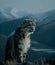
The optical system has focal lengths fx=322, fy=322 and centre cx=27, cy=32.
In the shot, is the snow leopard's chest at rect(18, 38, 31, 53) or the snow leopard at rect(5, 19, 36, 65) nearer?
the snow leopard at rect(5, 19, 36, 65)

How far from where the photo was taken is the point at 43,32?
1090 centimetres

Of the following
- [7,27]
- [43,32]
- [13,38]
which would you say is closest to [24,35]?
[13,38]

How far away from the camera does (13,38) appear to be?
616 centimetres

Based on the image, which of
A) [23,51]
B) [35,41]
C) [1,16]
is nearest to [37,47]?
[35,41]

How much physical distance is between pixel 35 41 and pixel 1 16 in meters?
1.53

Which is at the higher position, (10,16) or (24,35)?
(10,16)

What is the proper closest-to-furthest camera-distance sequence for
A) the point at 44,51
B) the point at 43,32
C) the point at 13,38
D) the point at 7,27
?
1. the point at 13,38
2. the point at 44,51
3. the point at 7,27
4. the point at 43,32

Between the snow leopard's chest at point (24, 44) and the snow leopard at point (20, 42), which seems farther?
the snow leopard's chest at point (24, 44)

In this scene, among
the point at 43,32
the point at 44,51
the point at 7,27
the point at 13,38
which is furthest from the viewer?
the point at 43,32

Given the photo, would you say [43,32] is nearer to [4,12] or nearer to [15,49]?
[4,12]

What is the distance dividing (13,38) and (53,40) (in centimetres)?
463

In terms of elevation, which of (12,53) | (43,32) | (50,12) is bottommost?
(12,53)

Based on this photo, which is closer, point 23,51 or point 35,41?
point 23,51

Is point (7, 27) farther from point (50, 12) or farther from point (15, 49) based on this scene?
point (15, 49)
